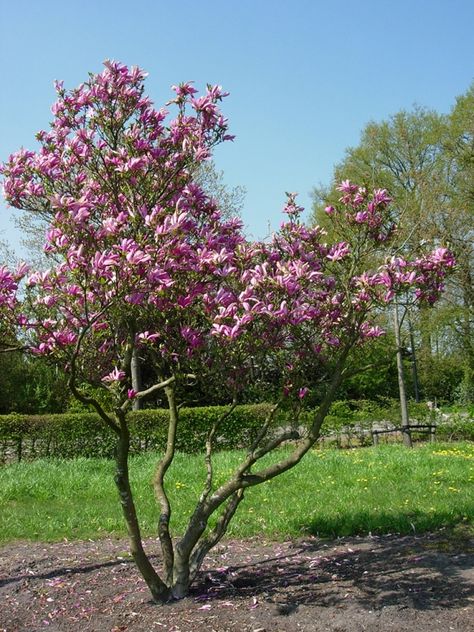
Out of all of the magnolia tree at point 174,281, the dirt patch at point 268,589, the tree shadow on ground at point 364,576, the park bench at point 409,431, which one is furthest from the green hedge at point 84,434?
the magnolia tree at point 174,281

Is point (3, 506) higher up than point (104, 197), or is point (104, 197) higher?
point (104, 197)

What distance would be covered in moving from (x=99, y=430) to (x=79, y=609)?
995cm

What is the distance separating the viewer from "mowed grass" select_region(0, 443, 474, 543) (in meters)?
7.12

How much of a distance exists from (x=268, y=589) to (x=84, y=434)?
10207mm

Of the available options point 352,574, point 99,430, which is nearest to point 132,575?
point 352,574

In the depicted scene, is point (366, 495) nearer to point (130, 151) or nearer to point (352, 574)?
point (352, 574)

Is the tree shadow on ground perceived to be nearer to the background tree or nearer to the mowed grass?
the mowed grass

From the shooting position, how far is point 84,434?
14633mm

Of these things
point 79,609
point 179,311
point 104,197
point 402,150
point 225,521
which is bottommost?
point 79,609

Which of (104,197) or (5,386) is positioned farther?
(5,386)

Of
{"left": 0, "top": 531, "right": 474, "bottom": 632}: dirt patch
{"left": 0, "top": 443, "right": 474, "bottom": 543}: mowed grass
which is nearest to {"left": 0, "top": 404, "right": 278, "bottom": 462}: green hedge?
{"left": 0, "top": 443, "right": 474, "bottom": 543}: mowed grass

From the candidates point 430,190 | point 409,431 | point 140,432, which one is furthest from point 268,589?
point 430,190

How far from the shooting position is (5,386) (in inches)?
930

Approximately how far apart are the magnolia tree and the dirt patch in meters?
0.35
